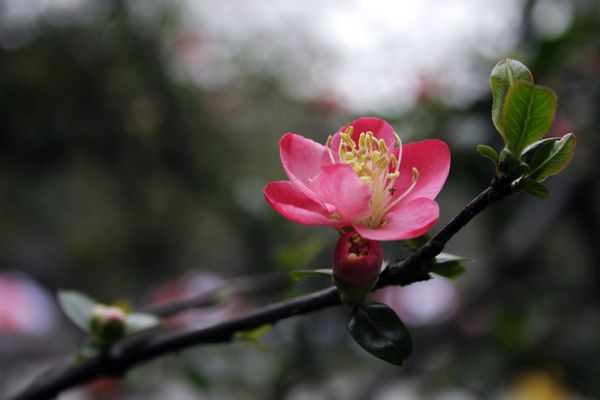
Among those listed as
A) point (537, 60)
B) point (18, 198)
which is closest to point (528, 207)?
point (537, 60)

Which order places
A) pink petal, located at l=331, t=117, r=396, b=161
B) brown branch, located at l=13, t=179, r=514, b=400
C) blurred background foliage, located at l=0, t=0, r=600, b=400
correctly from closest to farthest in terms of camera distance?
1. brown branch, located at l=13, t=179, r=514, b=400
2. pink petal, located at l=331, t=117, r=396, b=161
3. blurred background foliage, located at l=0, t=0, r=600, b=400

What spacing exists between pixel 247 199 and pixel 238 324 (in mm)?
953

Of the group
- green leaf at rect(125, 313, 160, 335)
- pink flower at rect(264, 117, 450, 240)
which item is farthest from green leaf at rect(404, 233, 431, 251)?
green leaf at rect(125, 313, 160, 335)

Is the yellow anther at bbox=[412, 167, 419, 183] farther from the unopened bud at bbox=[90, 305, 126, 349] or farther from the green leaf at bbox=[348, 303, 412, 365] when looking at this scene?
the unopened bud at bbox=[90, 305, 126, 349]

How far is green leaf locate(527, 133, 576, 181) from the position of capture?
0.28 meters

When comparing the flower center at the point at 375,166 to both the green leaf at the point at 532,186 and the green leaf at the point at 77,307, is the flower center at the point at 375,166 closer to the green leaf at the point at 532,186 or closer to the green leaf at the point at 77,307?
the green leaf at the point at 532,186

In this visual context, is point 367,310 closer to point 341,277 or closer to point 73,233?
point 341,277

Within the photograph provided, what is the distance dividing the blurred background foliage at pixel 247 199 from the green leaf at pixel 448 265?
24cm

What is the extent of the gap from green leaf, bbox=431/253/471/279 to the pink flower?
30 millimetres

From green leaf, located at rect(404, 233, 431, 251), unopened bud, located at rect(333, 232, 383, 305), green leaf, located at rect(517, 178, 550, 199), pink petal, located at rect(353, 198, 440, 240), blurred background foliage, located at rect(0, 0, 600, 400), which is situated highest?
green leaf, located at rect(517, 178, 550, 199)

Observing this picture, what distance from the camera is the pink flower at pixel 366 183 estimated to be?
30 cm

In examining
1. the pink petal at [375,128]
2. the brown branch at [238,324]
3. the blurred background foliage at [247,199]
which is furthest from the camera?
the blurred background foliage at [247,199]

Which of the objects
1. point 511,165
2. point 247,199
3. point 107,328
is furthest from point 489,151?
point 247,199

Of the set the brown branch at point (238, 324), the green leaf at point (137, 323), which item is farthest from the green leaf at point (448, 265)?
the green leaf at point (137, 323)
